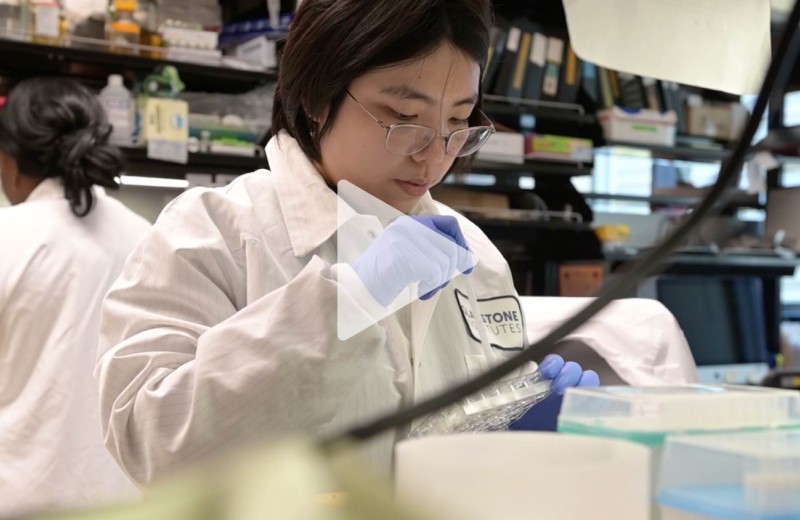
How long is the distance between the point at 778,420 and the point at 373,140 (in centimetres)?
50

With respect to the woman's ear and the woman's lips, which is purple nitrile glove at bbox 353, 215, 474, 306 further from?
the woman's ear

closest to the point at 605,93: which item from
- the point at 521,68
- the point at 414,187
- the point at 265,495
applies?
the point at 521,68

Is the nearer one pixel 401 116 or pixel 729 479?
pixel 729 479

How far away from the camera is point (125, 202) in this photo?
280 cm

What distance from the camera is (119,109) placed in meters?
2.75

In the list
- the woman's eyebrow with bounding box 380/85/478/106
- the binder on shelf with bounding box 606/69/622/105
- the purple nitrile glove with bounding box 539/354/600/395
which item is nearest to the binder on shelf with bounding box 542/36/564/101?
the binder on shelf with bounding box 606/69/622/105

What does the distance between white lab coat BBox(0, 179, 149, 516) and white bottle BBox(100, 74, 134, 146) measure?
73 cm

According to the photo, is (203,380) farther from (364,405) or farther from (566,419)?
(566,419)

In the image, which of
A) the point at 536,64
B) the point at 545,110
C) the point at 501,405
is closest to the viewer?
the point at 501,405

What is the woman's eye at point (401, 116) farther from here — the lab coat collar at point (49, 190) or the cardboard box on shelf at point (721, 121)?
the lab coat collar at point (49, 190)

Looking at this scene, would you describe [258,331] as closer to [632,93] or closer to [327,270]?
[327,270]

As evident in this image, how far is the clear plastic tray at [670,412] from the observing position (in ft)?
1.77

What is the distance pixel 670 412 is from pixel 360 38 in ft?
1.55

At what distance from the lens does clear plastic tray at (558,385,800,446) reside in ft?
1.77
